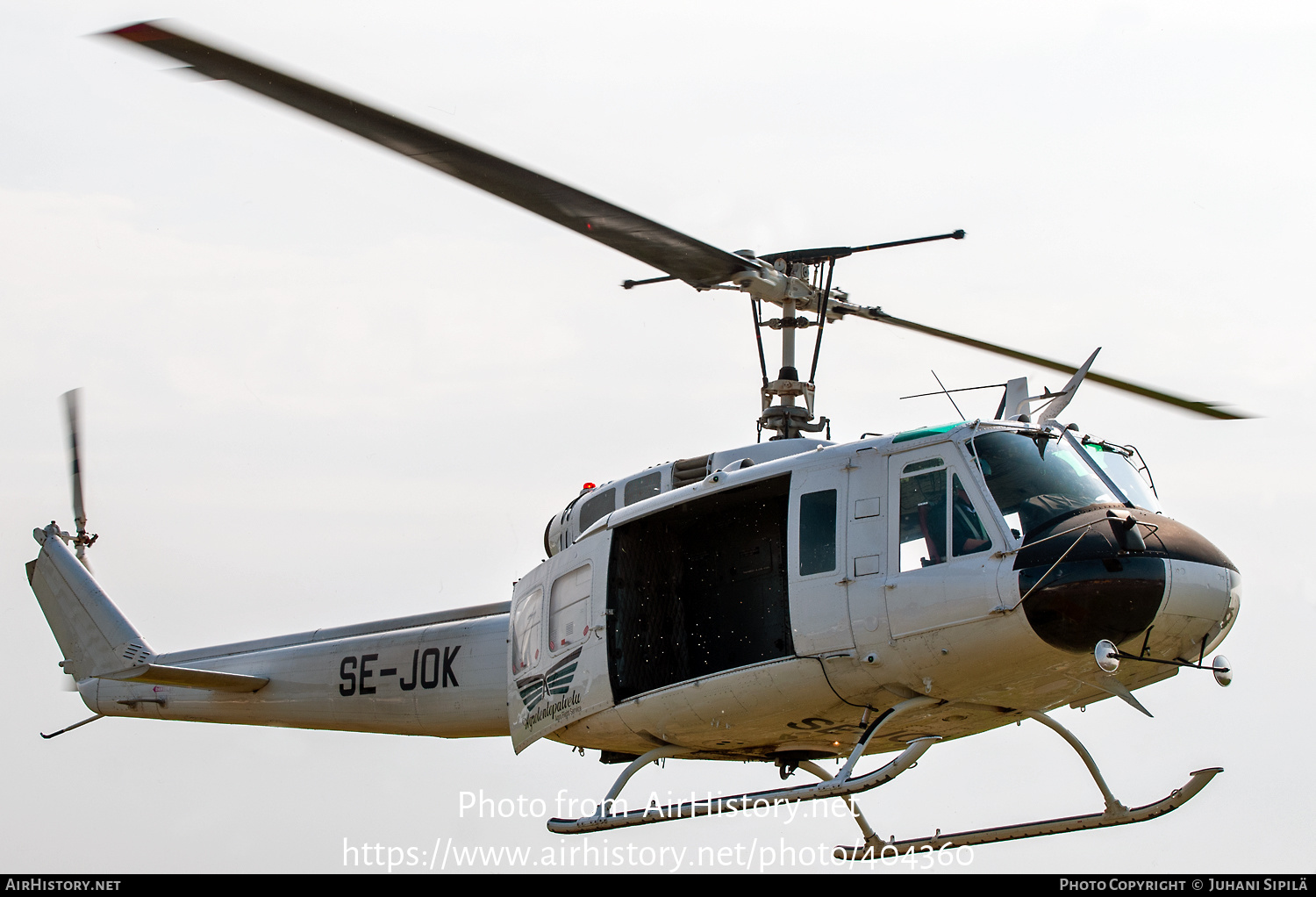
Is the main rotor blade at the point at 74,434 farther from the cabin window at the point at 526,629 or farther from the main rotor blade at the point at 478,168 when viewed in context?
the main rotor blade at the point at 478,168

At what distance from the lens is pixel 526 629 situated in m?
10.6

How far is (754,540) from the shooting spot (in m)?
10.1

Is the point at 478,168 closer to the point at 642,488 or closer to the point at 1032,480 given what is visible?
the point at 642,488

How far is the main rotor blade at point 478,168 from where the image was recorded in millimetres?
6902

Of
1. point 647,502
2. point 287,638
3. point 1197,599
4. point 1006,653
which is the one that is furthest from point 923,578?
point 287,638

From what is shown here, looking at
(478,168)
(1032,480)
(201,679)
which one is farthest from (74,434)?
(1032,480)

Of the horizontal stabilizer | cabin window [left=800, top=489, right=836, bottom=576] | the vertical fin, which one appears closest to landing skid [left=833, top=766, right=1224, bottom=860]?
cabin window [left=800, top=489, right=836, bottom=576]

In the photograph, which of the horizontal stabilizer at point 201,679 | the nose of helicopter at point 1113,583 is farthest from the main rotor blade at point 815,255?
the horizontal stabilizer at point 201,679

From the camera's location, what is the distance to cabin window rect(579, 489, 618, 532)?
10.5 metres

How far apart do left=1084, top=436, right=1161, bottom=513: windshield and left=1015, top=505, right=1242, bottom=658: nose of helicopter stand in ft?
1.79

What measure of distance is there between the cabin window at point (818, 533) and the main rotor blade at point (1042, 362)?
8.13 ft

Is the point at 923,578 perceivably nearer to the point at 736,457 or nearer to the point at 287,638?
the point at 736,457

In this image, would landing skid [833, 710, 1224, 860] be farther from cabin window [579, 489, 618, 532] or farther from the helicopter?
cabin window [579, 489, 618, 532]

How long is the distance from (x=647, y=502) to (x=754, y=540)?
0.91 metres
